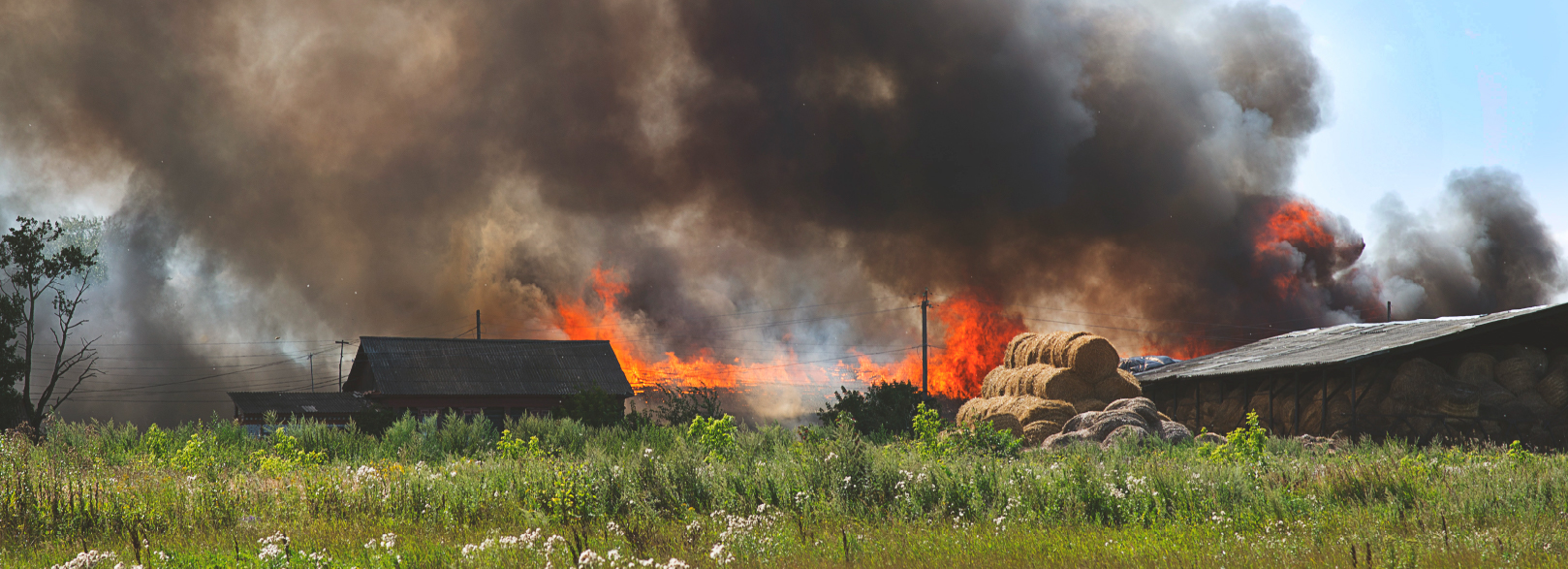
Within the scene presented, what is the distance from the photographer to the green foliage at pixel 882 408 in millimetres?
22875

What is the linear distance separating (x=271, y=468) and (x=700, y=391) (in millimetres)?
12787

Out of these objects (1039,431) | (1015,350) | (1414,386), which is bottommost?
(1039,431)

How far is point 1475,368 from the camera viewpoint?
843 inches

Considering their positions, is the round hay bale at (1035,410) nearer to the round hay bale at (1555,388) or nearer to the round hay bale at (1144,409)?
the round hay bale at (1144,409)

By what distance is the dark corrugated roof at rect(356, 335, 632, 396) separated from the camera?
38.9 metres

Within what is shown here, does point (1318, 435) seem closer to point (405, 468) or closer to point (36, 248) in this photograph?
point (405, 468)

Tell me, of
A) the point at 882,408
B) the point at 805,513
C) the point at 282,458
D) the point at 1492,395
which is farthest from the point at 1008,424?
the point at 282,458

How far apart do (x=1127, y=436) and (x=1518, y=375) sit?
32.6ft

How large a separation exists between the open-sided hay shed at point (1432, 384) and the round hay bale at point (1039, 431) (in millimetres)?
5307

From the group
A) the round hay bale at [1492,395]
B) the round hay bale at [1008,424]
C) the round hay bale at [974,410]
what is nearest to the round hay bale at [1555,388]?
the round hay bale at [1492,395]

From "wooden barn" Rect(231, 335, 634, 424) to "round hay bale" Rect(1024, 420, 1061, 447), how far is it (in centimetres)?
1966

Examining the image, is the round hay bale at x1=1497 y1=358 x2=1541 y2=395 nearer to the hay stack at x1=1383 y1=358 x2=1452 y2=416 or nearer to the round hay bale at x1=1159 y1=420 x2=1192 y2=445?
the hay stack at x1=1383 y1=358 x2=1452 y2=416

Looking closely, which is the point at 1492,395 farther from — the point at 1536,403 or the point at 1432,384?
the point at 1432,384

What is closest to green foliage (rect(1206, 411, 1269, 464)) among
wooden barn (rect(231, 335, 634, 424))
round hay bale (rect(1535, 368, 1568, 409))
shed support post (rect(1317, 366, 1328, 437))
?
shed support post (rect(1317, 366, 1328, 437))
